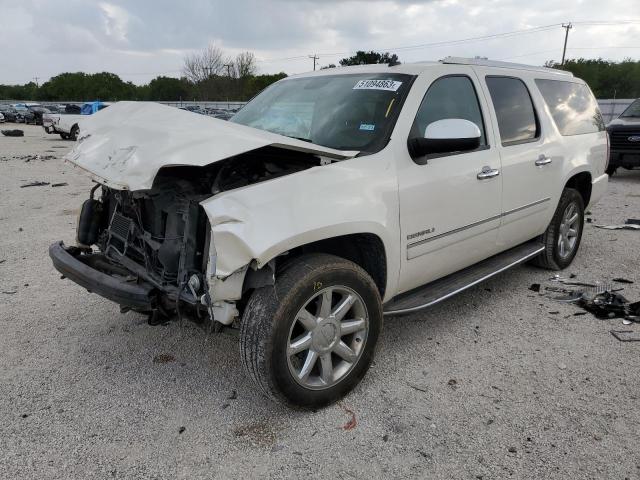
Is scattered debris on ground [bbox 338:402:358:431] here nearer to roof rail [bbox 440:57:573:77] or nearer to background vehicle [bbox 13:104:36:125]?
roof rail [bbox 440:57:573:77]

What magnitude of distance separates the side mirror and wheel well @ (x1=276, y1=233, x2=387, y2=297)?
2.24 feet

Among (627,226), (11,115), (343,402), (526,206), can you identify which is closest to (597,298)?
(526,206)

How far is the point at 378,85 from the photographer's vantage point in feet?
11.2

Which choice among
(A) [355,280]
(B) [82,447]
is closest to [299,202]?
(A) [355,280]

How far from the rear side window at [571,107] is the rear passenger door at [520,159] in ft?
0.96

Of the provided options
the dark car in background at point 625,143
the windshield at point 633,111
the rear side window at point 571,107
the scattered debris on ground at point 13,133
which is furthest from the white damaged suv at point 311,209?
the scattered debris on ground at point 13,133

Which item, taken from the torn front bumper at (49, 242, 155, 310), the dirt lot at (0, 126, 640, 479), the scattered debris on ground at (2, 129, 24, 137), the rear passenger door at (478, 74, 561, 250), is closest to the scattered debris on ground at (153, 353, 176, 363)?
the dirt lot at (0, 126, 640, 479)

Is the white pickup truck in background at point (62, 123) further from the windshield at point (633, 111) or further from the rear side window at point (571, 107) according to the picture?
the rear side window at point (571, 107)

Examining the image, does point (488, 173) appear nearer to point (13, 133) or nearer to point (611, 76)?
point (13, 133)

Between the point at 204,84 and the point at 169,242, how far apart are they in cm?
6518

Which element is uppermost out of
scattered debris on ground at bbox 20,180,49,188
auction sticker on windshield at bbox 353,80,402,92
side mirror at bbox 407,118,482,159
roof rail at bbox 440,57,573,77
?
roof rail at bbox 440,57,573,77

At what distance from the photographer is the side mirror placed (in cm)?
304

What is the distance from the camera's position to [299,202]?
2.56 m

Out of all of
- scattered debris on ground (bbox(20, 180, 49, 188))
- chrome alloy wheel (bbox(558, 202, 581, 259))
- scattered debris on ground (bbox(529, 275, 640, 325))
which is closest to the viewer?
scattered debris on ground (bbox(529, 275, 640, 325))
